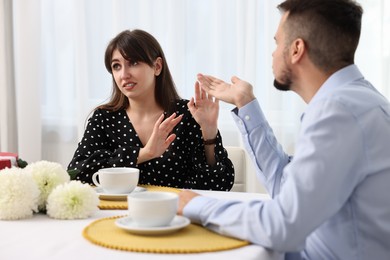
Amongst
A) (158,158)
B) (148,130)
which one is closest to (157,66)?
(148,130)

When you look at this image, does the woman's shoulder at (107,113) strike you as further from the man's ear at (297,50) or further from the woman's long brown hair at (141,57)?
the man's ear at (297,50)

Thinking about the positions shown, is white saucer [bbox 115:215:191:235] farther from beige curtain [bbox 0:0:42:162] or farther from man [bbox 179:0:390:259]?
beige curtain [bbox 0:0:42:162]

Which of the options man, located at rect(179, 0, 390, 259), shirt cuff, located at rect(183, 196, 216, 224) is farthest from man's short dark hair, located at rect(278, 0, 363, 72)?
shirt cuff, located at rect(183, 196, 216, 224)

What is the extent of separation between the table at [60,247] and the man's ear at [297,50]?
44 cm

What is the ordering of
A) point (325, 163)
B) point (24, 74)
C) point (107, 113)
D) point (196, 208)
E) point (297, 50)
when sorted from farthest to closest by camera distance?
point (24, 74) < point (107, 113) < point (297, 50) < point (196, 208) < point (325, 163)

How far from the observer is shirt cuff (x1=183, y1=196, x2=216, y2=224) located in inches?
43.9

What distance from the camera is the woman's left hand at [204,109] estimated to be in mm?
1841

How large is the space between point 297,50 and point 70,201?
609 millimetres

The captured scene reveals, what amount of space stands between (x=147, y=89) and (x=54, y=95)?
1392 millimetres

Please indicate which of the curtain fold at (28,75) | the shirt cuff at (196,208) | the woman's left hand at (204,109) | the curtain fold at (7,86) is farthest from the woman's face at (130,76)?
the curtain fold at (7,86)

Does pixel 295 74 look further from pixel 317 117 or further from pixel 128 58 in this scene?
pixel 128 58

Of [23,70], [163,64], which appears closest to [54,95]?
[23,70]

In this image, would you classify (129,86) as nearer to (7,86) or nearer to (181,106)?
(181,106)

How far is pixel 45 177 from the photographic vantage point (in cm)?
128
